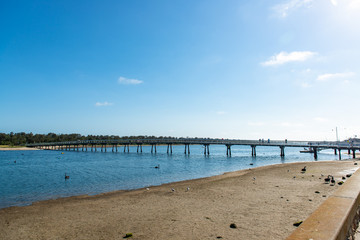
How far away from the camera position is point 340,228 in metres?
3.38

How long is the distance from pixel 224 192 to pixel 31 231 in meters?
13.7

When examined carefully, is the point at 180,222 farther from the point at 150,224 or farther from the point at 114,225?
the point at 114,225

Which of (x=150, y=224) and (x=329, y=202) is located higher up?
(x=329, y=202)

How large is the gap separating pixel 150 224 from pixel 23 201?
13.7m

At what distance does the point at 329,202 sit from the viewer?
4.80m

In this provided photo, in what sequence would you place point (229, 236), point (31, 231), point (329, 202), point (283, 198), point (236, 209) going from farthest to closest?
point (283, 198) < point (236, 209) < point (31, 231) < point (229, 236) < point (329, 202)

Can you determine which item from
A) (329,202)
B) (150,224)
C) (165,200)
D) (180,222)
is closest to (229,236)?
(180,222)

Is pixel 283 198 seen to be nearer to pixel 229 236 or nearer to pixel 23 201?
pixel 229 236

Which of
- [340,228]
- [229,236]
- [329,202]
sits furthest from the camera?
[229,236]

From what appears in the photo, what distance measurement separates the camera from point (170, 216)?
12.6 m

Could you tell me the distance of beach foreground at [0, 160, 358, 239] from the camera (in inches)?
402

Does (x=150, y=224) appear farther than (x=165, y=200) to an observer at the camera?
No

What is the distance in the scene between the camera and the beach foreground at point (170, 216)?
33.5 ft

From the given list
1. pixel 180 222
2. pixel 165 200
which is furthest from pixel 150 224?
pixel 165 200
